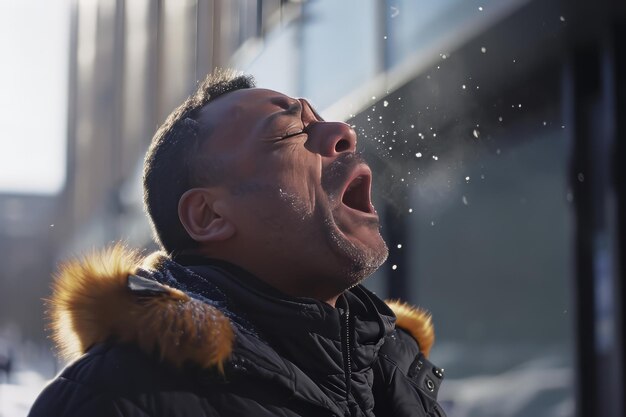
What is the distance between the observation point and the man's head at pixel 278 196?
52.7 inches

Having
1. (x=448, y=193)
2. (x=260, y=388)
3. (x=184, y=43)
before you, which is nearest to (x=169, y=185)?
(x=260, y=388)

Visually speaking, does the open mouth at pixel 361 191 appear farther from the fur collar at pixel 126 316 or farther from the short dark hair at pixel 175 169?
the fur collar at pixel 126 316

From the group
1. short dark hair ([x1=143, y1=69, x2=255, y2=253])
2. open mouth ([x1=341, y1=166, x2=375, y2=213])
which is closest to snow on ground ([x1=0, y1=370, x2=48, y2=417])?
Result: short dark hair ([x1=143, y1=69, x2=255, y2=253])

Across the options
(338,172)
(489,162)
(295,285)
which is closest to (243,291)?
(295,285)

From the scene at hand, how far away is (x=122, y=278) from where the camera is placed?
3.87 ft

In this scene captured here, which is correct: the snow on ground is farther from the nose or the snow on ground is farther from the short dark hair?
the nose

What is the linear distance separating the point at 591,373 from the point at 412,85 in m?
1.55

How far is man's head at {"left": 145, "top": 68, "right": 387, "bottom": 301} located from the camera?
1339mm

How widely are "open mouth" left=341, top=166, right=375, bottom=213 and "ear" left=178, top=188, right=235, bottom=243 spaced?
0.66ft

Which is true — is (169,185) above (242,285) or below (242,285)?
above

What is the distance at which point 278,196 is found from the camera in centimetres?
136

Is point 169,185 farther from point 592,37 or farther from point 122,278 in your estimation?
point 592,37

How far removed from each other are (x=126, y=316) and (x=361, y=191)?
46cm

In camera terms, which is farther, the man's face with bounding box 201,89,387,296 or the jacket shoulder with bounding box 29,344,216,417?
the man's face with bounding box 201,89,387,296
